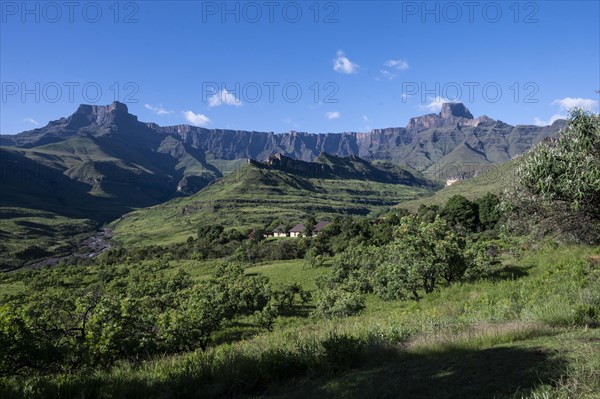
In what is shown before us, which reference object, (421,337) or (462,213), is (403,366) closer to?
(421,337)

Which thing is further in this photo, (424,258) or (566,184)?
(424,258)

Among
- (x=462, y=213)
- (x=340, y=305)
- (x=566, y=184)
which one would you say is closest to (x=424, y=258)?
(x=566, y=184)

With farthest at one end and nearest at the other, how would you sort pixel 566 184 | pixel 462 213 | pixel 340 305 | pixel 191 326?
pixel 462 213, pixel 340 305, pixel 191 326, pixel 566 184

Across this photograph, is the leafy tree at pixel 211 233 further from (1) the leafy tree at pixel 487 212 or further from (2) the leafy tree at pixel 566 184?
(2) the leafy tree at pixel 566 184

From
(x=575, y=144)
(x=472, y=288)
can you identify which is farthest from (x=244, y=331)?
(x=575, y=144)

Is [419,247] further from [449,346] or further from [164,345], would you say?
[164,345]

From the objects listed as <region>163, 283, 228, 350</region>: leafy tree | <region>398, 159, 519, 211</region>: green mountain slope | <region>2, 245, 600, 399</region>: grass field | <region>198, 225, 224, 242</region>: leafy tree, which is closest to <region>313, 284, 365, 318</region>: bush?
<region>163, 283, 228, 350</region>: leafy tree

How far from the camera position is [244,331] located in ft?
108

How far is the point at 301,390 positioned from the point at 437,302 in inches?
434

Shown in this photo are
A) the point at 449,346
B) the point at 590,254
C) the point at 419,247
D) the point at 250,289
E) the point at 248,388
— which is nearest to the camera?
the point at 248,388

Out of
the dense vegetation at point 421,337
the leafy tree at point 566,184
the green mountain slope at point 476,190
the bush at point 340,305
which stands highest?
the green mountain slope at point 476,190

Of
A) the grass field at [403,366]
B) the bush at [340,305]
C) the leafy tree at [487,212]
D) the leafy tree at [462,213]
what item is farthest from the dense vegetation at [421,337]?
the leafy tree at [487,212]

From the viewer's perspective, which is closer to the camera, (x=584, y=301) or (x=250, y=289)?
(x=584, y=301)

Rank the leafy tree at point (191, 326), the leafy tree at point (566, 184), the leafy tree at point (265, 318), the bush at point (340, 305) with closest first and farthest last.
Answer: the leafy tree at point (566, 184)
the leafy tree at point (191, 326)
the bush at point (340, 305)
the leafy tree at point (265, 318)
